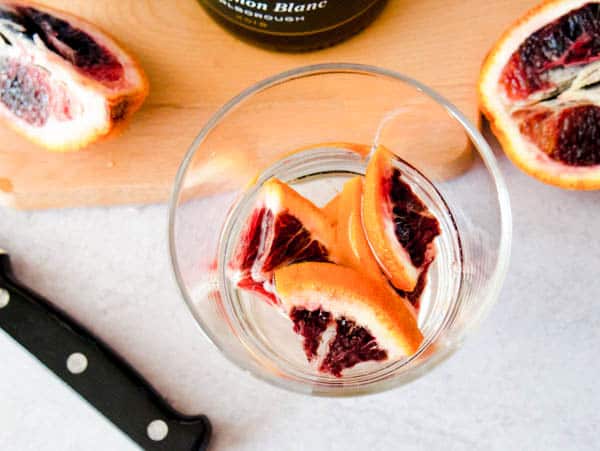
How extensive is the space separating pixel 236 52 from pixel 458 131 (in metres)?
0.31

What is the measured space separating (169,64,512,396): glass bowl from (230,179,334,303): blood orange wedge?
5cm

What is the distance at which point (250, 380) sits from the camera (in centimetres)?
111

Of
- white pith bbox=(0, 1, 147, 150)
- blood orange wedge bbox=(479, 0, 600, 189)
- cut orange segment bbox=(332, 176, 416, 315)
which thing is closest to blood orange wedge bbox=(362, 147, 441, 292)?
cut orange segment bbox=(332, 176, 416, 315)

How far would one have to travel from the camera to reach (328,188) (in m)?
1.02

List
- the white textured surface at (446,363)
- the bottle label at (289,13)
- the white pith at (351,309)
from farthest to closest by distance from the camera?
1. the white textured surface at (446,363)
2. the bottle label at (289,13)
3. the white pith at (351,309)

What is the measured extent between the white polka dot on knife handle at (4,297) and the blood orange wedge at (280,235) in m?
0.33

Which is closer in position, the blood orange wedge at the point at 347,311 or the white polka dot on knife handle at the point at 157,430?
the blood orange wedge at the point at 347,311

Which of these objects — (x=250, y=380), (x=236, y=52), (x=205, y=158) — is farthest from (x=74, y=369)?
(x=236, y=52)

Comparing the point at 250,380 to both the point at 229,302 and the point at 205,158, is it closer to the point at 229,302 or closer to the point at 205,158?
the point at 229,302

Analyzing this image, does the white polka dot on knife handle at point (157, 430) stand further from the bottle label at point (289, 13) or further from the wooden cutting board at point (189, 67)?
the bottle label at point (289, 13)

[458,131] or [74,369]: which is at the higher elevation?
[458,131]

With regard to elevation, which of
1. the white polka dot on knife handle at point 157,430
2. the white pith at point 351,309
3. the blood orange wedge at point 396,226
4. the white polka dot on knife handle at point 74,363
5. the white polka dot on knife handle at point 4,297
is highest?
the blood orange wedge at point 396,226

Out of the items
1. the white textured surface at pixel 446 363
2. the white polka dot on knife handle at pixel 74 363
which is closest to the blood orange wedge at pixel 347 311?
the white textured surface at pixel 446 363

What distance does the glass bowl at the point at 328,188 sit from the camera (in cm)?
91
